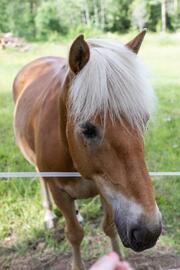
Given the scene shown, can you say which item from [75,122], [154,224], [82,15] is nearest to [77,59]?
[75,122]

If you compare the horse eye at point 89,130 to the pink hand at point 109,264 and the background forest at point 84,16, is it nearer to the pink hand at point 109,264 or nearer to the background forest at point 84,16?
the pink hand at point 109,264

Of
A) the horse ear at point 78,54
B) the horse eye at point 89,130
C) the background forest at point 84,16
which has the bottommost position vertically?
the background forest at point 84,16

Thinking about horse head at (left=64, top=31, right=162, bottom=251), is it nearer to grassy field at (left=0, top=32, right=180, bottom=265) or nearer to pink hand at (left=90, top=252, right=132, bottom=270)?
grassy field at (left=0, top=32, right=180, bottom=265)

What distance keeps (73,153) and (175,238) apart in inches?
52.8


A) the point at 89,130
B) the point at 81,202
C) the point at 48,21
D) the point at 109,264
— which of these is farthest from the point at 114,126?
the point at 48,21

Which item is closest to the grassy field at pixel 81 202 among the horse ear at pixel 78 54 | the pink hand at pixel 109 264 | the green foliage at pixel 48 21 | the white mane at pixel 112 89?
the white mane at pixel 112 89

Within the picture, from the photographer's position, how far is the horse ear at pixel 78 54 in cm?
181

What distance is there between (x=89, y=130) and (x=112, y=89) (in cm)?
20

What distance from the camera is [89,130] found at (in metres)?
1.81

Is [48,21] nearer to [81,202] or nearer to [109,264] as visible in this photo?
[81,202]

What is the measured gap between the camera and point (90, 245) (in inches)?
116

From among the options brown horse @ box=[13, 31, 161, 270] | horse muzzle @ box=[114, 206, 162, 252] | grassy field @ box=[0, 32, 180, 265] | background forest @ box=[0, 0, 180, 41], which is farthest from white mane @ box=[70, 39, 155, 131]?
background forest @ box=[0, 0, 180, 41]

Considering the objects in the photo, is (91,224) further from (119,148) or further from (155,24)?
(155,24)

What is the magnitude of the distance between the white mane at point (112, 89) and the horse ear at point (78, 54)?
0.03 meters
